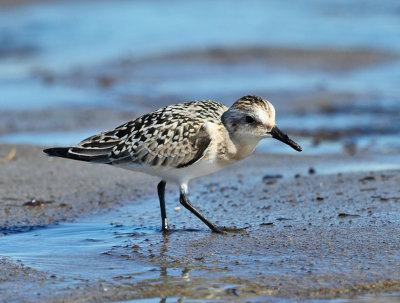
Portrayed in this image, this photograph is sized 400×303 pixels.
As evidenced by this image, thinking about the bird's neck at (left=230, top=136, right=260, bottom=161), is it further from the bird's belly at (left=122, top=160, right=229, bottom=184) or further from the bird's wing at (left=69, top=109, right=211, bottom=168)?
the bird's wing at (left=69, top=109, right=211, bottom=168)

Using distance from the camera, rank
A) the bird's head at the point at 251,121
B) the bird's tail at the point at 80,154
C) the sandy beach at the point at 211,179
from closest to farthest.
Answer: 1. the sandy beach at the point at 211,179
2. the bird's head at the point at 251,121
3. the bird's tail at the point at 80,154

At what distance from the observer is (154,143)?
21.3 feet

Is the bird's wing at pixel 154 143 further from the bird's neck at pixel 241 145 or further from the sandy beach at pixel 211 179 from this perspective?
the sandy beach at pixel 211 179

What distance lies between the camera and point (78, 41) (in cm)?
1906

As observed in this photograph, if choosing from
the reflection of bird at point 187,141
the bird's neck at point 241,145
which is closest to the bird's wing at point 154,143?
the reflection of bird at point 187,141

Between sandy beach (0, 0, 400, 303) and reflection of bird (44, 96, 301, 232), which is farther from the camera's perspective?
reflection of bird (44, 96, 301, 232)

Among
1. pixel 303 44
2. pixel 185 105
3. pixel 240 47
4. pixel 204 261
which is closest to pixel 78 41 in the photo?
pixel 240 47

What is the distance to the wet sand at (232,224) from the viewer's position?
5.10 m

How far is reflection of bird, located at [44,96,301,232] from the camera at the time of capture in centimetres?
634

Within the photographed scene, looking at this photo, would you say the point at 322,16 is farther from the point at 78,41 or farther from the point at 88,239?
the point at 88,239

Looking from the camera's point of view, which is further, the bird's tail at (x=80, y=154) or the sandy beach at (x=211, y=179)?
the bird's tail at (x=80, y=154)

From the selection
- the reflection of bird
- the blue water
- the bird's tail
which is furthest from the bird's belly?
the blue water

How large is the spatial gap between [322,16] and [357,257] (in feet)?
53.6

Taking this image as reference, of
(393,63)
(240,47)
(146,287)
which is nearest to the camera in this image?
(146,287)
